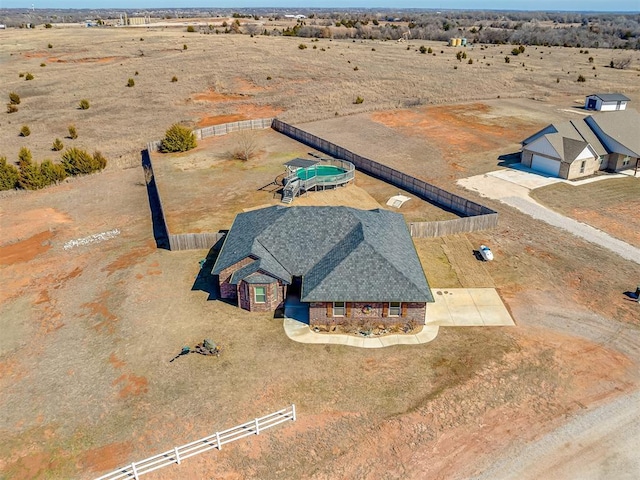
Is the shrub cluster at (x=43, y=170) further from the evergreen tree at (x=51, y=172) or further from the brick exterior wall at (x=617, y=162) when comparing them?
the brick exterior wall at (x=617, y=162)

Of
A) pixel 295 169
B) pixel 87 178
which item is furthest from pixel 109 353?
pixel 87 178

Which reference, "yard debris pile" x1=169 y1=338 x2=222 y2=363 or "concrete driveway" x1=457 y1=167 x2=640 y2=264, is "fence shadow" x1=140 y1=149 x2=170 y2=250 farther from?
"concrete driveway" x1=457 y1=167 x2=640 y2=264

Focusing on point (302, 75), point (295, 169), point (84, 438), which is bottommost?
point (84, 438)

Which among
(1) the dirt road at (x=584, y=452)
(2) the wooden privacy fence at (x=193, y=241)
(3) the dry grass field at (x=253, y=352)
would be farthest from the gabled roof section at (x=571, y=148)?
(2) the wooden privacy fence at (x=193, y=241)

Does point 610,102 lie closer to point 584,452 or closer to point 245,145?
point 245,145

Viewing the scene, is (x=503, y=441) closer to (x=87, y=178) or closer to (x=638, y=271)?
(x=638, y=271)

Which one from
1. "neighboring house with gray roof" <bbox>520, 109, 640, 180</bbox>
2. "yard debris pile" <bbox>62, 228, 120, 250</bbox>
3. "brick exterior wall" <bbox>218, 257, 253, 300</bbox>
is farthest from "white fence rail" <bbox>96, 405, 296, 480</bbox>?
"neighboring house with gray roof" <bbox>520, 109, 640, 180</bbox>

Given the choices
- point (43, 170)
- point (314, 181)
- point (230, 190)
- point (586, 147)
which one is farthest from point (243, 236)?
point (586, 147)
